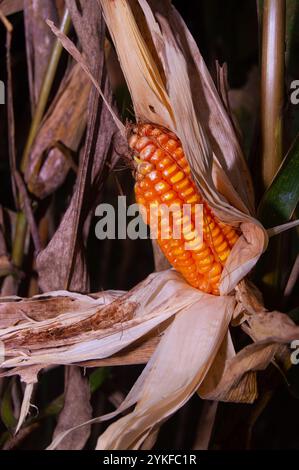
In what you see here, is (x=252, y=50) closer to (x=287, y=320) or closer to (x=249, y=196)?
(x=249, y=196)

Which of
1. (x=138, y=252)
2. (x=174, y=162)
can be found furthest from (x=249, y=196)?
(x=138, y=252)

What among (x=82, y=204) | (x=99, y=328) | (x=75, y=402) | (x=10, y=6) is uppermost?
(x=10, y=6)

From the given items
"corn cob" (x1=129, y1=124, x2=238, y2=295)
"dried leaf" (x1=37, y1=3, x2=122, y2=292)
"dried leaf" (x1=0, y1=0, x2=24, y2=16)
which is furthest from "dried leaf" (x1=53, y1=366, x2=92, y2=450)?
"dried leaf" (x1=0, y1=0, x2=24, y2=16)

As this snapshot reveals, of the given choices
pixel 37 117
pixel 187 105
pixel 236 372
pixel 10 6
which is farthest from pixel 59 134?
pixel 236 372

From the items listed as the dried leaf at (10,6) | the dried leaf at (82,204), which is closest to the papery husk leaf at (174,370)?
the dried leaf at (82,204)

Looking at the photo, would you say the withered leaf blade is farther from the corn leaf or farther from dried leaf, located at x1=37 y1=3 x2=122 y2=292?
the corn leaf

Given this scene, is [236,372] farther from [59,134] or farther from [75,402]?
[59,134]

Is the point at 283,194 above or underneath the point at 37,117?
underneath

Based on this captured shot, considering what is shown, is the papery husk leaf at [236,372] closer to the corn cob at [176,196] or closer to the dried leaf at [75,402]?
the corn cob at [176,196]
